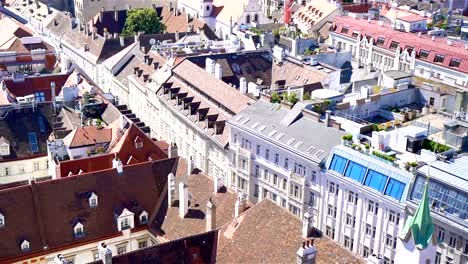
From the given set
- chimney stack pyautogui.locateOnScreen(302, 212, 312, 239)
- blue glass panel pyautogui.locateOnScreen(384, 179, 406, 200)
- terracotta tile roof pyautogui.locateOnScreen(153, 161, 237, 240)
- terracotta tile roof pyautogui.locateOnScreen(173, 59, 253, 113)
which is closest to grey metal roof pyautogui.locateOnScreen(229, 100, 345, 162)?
terracotta tile roof pyautogui.locateOnScreen(173, 59, 253, 113)

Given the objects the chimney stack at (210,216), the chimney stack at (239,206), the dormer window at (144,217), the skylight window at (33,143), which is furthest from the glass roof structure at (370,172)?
the skylight window at (33,143)

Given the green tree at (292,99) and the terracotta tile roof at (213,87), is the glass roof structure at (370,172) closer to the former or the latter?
the green tree at (292,99)

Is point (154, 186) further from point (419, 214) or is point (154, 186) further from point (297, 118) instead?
point (419, 214)

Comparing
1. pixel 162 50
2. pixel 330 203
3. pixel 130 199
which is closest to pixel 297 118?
pixel 330 203

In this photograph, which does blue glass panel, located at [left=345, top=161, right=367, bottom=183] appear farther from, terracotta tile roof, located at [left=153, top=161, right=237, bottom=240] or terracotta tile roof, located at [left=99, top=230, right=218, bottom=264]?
terracotta tile roof, located at [left=99, top=230, right=218, bottom=264]

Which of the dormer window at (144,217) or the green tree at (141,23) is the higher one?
the green tree at (141,23)

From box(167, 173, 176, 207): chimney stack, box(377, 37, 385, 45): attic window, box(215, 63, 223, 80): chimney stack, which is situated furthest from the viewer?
box(377, 37, 385, 45): attic window
